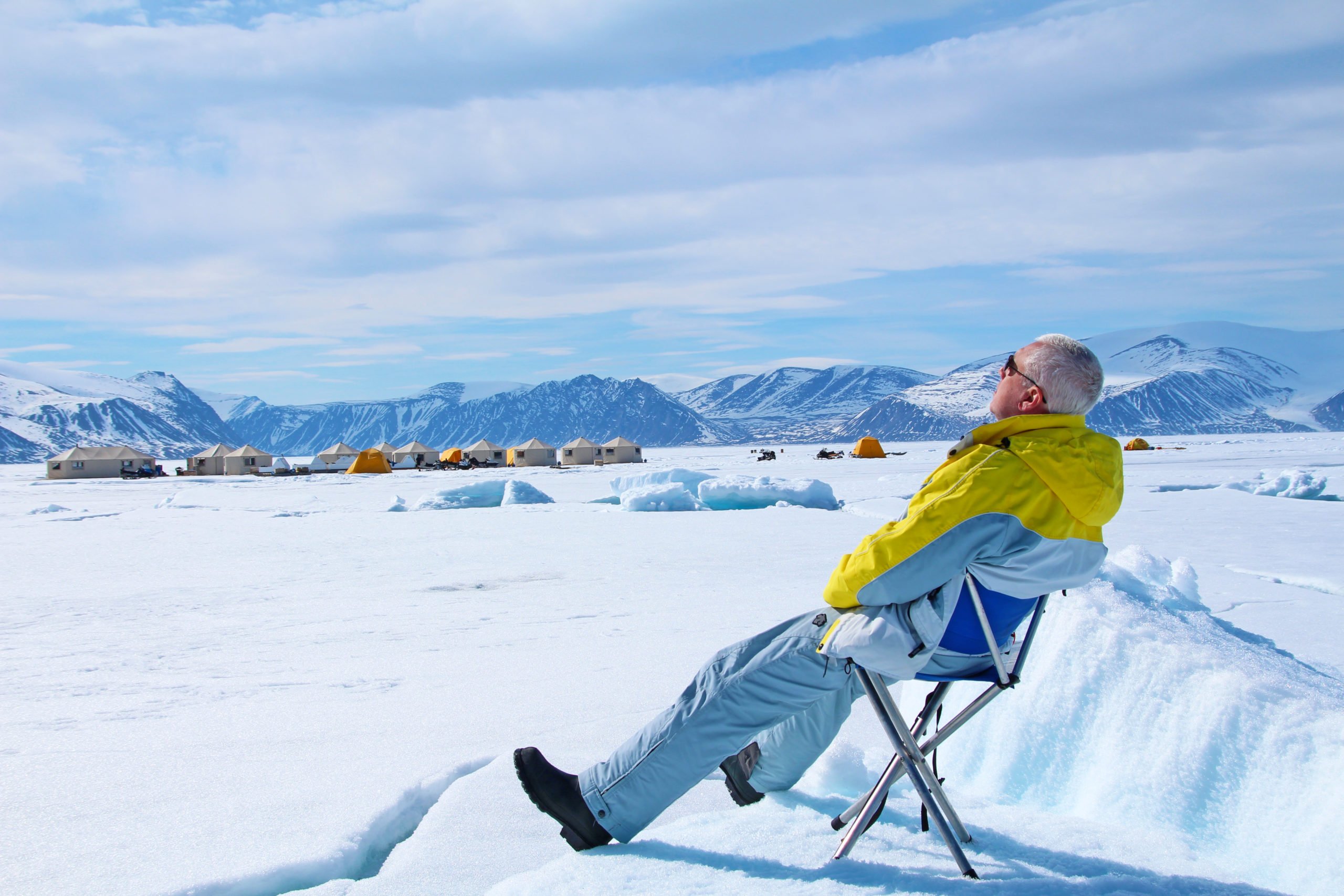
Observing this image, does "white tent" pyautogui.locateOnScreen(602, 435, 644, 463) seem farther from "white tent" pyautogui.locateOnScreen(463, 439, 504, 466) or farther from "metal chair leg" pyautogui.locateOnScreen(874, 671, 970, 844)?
"metal chair leg" pyautogui.locateOnScreen(874, 671, 970, 844)

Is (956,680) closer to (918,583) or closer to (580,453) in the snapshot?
(918,583)

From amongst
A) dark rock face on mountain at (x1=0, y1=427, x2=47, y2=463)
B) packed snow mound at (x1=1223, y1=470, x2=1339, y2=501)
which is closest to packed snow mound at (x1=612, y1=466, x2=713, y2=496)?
packed snow mound at (x1=1223, y1=470, x2=1339, y2=501)

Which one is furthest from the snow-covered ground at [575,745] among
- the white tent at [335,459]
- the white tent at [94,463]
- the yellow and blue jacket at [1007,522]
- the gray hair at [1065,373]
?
the white tent at [335,459]

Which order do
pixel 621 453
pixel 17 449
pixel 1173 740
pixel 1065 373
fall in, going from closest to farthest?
pixel 1065 373 → pixel 1173 740 → pixel 621 453 → pixel 17 449

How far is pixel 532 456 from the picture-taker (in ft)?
173

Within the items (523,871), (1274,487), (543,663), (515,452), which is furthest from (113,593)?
(515,452)

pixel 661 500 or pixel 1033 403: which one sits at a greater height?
pixel 1033 403

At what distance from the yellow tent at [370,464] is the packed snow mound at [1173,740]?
1660 inches

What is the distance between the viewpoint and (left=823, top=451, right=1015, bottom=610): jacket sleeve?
5.77ft

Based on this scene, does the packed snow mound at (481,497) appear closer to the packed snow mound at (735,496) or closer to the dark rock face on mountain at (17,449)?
the packed snow mound at (735,496)

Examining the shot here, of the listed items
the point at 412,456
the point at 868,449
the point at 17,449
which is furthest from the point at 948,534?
the point at 17,449

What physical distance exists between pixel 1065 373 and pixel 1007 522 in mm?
386

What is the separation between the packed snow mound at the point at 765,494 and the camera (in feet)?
46.6

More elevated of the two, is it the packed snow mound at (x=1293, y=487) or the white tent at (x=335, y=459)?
the packed snow mound at (x=1293, y=487)
